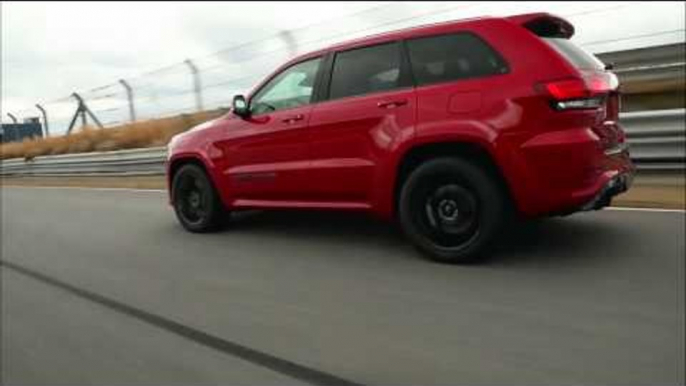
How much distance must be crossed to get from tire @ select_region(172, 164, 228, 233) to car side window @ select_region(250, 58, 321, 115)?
102cm

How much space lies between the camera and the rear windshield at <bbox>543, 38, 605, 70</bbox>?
4.97 meters

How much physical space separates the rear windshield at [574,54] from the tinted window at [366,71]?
1.16 meters

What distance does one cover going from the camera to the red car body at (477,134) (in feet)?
15.5

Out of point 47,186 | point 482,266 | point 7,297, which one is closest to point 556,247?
point 482,266

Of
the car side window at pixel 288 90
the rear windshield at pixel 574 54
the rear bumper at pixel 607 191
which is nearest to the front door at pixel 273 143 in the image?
the car side window at pixel 288 90

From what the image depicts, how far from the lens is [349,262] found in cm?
568

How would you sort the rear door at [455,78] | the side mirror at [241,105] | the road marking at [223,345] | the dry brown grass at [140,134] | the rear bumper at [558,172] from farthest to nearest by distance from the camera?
the dry brown grass at [140,134], the side mirror at [241,105], the rear door at [455,78], the rear bumper at [558,172], the road marking at [223,345]

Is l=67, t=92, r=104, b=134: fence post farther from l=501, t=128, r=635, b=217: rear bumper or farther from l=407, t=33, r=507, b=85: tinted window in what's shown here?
l=501, t=128, r=635, b=217: rear bumper

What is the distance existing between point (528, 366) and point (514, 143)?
1.73 meters

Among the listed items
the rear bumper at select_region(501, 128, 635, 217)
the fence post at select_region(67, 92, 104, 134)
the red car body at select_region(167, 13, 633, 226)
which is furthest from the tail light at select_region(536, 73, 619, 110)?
the fence post at select_region(67, 92, 104, 134)

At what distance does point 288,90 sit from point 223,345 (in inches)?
114

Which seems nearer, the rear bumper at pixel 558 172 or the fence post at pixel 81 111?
the rear bumper at pixel 558 172

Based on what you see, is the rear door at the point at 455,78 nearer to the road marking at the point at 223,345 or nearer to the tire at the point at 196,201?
the road marking at the point at 223,345

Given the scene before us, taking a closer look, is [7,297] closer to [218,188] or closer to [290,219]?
[218,188]
